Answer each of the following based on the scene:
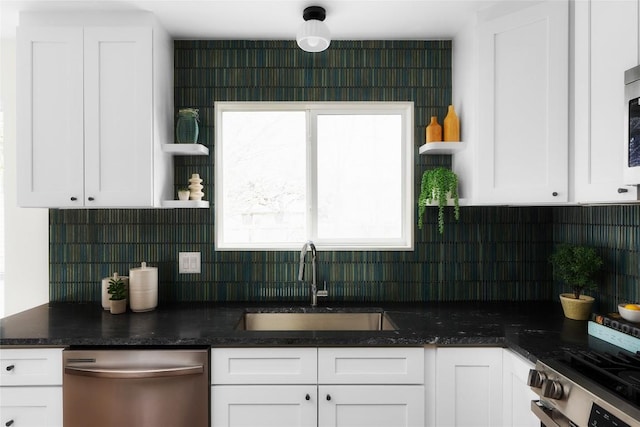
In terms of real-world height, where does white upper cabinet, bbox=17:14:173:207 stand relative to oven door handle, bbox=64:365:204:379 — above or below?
above

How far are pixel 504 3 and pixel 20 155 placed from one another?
2406 mm

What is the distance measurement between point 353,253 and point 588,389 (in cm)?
139

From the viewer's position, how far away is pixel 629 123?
1.37m

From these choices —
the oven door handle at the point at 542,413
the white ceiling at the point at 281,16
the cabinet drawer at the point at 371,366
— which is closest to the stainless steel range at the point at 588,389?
the oven door handle at the point at 542,413

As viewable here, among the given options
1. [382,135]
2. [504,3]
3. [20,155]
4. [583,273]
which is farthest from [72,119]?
[583,273]

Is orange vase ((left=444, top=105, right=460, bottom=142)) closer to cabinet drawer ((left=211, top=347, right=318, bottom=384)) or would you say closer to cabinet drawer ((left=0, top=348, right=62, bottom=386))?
cabinet drawer ((left=211, top=347, right=318, bottom=384))

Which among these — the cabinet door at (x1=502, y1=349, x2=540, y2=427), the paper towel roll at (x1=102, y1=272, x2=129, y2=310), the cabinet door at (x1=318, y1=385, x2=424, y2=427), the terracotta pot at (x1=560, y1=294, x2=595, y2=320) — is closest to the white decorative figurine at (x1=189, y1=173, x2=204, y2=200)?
the paper towel roll at (x1=102, y1=272, x2=129, y2=310)

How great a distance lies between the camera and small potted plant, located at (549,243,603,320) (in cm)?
193

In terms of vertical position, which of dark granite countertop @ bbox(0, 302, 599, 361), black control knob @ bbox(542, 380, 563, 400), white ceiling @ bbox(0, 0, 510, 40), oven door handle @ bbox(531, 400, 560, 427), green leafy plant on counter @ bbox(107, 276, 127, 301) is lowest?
oven door handle @ bbox(531, 400, 560, 427)

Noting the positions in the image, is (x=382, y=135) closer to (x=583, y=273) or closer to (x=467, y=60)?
(x=467, y=60)

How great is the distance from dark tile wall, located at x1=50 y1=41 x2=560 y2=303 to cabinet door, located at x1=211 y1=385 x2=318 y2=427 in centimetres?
73

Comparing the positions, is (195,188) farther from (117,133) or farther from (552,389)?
(552,389)

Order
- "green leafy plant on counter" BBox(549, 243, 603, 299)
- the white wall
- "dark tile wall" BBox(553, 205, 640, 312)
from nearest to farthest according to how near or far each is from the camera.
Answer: "dark tile wall" BBox(553, 205, 640, 312) < "green leafy plant on counter" BBox(549, 243, 603, 299) < the white wall

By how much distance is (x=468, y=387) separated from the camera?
5.62 ft
